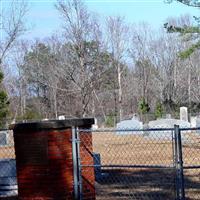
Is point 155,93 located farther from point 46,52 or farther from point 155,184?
point 155,184

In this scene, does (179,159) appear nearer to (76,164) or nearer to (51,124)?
(76,164)

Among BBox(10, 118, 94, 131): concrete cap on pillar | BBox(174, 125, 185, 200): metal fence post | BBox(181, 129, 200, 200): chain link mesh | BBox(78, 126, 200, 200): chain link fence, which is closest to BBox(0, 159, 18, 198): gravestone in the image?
BBox(78, 126, 200, 200): chain link fence

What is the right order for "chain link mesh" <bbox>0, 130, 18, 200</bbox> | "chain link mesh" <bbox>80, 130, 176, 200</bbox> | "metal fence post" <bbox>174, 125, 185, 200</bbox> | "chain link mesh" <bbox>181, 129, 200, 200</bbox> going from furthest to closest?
"chain link mesh" <bbox>0, 130, 18, 200</bbox>, "chain link mesh" <bbox>181, 129, 200, 200</bbox>, "chain link mesh" <bbox>80, 130, 176, 200</bbox>, "metal fence post" <bbox>174, 125, 185, 200</bbox>

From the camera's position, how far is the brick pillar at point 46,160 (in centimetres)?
738

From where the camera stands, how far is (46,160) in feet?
24.2

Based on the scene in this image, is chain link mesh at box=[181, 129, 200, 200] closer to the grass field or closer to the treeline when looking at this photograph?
the grass field

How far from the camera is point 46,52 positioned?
6456cm

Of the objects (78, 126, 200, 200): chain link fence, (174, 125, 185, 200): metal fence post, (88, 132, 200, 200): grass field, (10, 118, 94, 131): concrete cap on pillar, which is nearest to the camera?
(174, 125, 185, 200): metal fence post

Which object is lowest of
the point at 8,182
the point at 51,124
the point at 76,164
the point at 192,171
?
the point at 192,171

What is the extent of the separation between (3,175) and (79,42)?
4015 cm

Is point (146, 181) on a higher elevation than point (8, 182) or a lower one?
lower

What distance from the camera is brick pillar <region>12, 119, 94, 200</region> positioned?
7383mm

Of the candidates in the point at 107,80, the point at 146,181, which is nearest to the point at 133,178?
the point at 146,181

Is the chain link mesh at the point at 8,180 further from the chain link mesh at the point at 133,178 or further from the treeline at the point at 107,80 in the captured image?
the treeline at the point at 107,80
